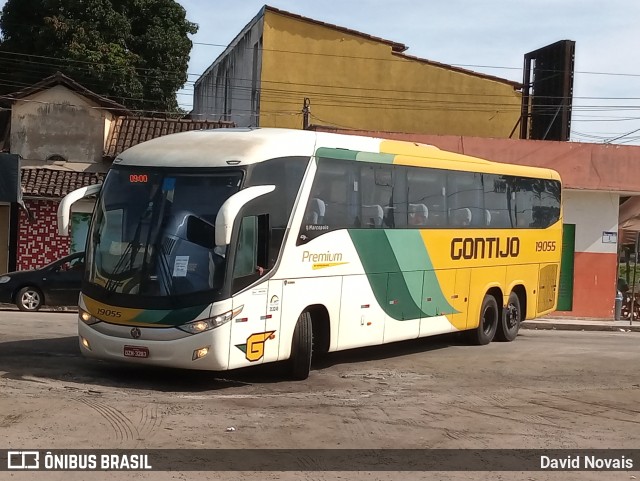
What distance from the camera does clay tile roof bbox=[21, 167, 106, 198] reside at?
28656mm

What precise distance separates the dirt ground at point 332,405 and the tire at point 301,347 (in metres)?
0.24

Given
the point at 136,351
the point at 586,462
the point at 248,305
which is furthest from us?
the point at 248,305

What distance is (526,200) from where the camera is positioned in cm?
1836

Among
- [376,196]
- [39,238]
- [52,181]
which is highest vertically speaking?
[52,181]

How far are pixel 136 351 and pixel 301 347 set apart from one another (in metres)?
2.25

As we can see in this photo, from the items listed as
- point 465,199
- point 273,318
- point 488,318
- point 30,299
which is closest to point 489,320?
point 488,318

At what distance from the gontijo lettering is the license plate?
6555 millimetres

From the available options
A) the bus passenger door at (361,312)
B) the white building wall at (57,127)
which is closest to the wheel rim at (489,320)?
the bus passenger door at (361,312)

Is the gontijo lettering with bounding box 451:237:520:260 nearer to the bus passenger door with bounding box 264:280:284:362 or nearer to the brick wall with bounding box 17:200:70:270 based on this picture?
the bus passenger door with bounding box 264:280:284:362

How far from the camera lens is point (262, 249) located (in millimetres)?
11648

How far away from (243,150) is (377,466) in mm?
5042

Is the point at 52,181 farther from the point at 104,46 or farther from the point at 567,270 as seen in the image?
the point at 567,270

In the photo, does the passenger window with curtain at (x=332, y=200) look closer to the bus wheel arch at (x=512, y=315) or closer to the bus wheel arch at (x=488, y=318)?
the bus wheel arch at (x=488, y=318)
